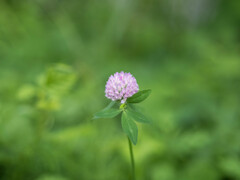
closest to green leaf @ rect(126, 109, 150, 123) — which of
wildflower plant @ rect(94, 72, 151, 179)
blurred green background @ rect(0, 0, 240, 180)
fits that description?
wildflower plant @ rect(94, 72, 151, 179)

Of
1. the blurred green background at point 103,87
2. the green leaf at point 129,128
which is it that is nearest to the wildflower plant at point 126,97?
the green leaf at point 129,128

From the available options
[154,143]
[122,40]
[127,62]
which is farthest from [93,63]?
[154,143]

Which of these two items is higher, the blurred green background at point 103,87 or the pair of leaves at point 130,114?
the blurred green background at point 103,87

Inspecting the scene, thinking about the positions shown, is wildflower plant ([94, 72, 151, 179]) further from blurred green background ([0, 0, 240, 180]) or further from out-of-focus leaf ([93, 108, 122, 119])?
blurred green background ([0, 0, 240, 180])

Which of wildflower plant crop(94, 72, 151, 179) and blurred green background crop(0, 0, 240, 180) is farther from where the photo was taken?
blurred green background crop(0, 0, 240, 180)

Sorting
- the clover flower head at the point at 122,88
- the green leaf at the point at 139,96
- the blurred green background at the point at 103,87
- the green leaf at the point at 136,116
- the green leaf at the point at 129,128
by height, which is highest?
the blurred green background at the point at 103,87

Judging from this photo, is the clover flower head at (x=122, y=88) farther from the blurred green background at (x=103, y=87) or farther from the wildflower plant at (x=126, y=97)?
the blurred green background at (x=103, y=87)

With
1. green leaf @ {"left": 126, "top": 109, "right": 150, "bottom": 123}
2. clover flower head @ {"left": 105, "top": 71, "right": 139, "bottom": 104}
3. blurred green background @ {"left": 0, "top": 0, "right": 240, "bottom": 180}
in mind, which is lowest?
green leaf @ {"left": 126, "top": 109, "right": 150, "bottom": 123}
